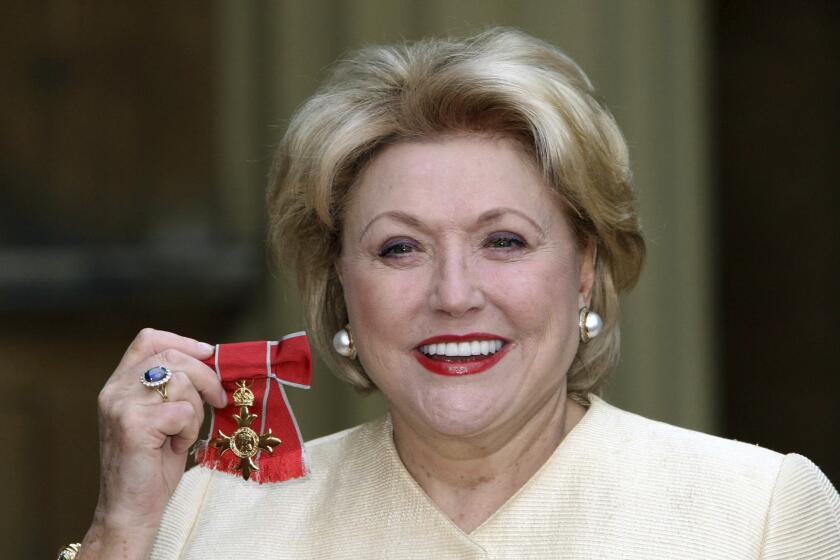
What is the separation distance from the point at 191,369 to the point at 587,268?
816 mm

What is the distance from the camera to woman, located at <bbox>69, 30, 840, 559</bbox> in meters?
2.89

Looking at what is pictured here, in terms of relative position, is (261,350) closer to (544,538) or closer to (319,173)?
(319,173)

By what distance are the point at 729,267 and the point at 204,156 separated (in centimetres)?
187

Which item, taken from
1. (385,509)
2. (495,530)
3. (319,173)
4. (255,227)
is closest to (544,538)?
(495,530)

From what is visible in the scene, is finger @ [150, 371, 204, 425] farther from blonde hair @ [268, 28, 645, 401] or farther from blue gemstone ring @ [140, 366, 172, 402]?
blonde hair @ [268, 28, 645, 401]

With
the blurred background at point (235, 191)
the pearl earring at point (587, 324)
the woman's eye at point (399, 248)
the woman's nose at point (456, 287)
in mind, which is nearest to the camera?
the woman's nose at point (456, 287)

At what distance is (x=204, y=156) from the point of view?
5.19m

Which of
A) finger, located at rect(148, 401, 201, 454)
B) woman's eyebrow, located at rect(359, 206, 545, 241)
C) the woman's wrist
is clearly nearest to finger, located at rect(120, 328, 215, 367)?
finger, located at rect(148, 401, 201, 454)

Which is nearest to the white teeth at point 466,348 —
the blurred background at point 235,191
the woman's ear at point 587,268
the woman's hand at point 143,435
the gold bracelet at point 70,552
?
the woman's ear at point 587,268

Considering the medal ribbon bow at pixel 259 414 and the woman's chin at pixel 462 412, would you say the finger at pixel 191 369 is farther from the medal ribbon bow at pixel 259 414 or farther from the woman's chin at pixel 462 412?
the woman's chin at pixel 462 412

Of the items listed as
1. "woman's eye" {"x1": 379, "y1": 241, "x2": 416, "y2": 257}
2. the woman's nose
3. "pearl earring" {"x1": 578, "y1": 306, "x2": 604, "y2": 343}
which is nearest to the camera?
the woman's nose

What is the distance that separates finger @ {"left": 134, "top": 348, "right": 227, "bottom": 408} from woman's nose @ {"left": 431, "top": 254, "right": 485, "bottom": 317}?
43cm

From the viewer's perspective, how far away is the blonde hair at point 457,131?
2980mm

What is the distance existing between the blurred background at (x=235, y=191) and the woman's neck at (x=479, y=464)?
1895mm
